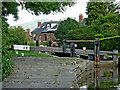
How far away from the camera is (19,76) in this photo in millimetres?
6293

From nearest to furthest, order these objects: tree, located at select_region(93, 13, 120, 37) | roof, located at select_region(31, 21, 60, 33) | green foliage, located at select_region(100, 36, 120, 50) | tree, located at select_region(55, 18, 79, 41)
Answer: green foliage, located at select_region(100, 36, 120, 50)
tree, located at select_region(93, 13, 120, 37)
tree, located at select_region(55, 18, 79, 41)
roof, located at select_region(31, 21, 60, 33)

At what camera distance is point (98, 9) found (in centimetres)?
2592

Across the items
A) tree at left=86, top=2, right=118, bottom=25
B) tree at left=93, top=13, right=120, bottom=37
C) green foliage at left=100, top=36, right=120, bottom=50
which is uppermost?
tree at left=86, top=2, right=118, bottom=25

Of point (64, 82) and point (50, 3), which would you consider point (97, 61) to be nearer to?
point (50, 3)

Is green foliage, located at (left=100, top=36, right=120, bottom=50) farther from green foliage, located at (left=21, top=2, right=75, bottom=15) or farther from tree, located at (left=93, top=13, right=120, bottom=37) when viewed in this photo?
green foliage, located at (left=21, top=2, right=75, bottom=15)

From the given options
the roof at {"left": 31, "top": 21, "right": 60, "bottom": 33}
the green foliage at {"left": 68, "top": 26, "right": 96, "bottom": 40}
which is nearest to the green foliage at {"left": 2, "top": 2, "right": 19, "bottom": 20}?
the green foliage at {"left": 68, "top": 26, "right": 96, "bottom": 40}

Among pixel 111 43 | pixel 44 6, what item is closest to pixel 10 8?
pixel 44 6

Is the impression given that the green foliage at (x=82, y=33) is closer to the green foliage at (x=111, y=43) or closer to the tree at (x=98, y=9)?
the green foliage at (x=111, y=43)

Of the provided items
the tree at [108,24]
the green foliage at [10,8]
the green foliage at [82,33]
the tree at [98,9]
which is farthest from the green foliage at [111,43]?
the green foliage at [10,8]

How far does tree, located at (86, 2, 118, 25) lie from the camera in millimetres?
25700

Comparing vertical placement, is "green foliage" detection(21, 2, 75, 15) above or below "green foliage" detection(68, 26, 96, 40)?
above

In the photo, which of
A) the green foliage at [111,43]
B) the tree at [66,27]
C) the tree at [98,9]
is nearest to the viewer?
the green foliage at [111,43]

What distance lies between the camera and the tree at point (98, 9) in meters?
25.7

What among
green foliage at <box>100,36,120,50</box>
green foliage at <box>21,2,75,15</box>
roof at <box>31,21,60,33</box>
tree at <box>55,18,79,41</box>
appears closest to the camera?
green foliage at <box>21,2,75,15</box>
